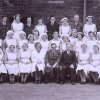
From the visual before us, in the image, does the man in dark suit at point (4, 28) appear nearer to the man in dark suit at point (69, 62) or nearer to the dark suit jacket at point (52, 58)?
the dark suit jacket at point (52, 58)

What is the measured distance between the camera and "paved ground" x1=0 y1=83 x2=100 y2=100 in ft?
39.1

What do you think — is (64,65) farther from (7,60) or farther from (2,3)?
(2,3)

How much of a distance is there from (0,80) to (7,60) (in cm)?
68

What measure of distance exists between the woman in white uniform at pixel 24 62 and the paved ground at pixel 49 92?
0.41 metres

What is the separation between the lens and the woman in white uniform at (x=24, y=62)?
559 inches

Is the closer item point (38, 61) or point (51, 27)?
point (38, 61)

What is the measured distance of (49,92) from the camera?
12664 mm

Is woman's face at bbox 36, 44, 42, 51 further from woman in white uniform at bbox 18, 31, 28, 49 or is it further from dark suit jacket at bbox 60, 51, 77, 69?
dark suit jacket at bbox 60, 51, 77, 69

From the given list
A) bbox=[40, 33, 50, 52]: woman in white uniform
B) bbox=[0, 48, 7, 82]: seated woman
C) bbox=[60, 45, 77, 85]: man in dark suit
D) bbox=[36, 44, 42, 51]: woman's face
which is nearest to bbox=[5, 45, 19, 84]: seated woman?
bbox=[0, 48, 7, 82]: seated woman

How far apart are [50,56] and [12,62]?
4.00ft

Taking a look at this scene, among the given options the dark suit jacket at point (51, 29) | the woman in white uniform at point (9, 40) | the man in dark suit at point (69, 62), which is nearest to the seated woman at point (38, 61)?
the man in dark suit at point (69, 62)

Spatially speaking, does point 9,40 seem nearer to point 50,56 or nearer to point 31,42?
point 31,42

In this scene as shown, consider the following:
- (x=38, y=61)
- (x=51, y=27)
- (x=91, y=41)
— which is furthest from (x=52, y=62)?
(x=51, y=27)

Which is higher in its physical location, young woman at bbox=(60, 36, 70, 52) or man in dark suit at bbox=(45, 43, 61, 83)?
young woman at bbox=(60, 36, 70, 52)
